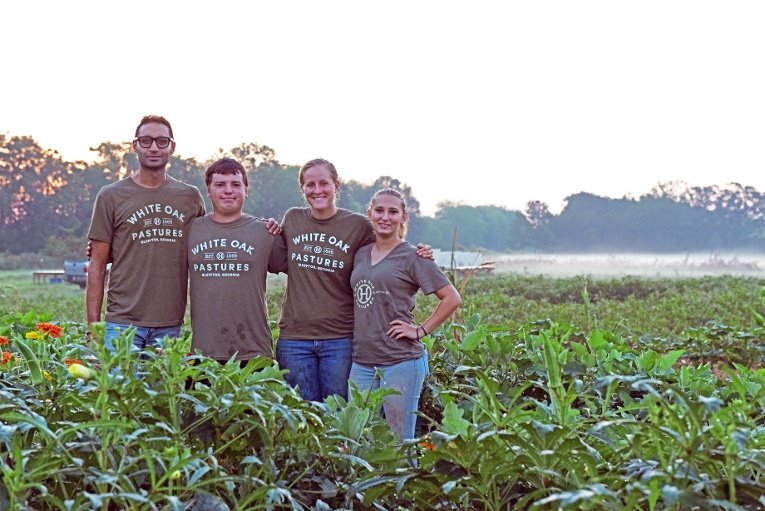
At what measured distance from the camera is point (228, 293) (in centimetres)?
369

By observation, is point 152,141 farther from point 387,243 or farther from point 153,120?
point 387,243

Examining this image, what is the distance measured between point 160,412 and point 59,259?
36.6m

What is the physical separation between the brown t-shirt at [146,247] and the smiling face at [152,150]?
0.11m

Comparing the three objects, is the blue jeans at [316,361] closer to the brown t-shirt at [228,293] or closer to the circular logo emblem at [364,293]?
the brown t-shirt at [228,293]

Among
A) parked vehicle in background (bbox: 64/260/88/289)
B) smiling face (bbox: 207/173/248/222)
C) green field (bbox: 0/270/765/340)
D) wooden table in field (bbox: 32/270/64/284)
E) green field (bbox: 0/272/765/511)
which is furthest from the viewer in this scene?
wooden table in field (bbox: 32/270/64/284)

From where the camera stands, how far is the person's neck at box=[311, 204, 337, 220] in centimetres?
385

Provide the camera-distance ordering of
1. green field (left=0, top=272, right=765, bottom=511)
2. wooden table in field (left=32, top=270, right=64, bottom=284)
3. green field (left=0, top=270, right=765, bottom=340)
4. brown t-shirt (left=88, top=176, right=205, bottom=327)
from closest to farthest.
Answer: green field (left=0, top=272, right=765, bottom=511) < brown t-shirt (left=88, top=176, right=205, bottom=327) < green field (left=0, top=270, right=765, bottom=340) < wooden table in field (left=32, top=270, right=64, bottom=284)

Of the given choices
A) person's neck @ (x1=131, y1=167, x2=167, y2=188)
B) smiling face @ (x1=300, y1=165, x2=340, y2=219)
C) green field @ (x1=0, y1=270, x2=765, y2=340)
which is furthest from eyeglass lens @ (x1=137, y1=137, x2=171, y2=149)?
green field @ (x1=0, y1=270, x2=765, y2=340)

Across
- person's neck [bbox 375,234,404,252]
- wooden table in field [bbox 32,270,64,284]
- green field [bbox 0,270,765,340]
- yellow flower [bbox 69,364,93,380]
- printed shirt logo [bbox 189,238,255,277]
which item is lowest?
wooden table in field [bbox 32,270,64,284]

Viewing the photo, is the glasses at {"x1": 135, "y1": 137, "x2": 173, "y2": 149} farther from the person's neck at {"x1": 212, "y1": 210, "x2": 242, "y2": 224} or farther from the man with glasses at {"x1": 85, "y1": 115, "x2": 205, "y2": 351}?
the person's neck at {"x1": 212, "y1": 210, "x2": 242, "y2": 224}

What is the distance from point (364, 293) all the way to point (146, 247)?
1.01m

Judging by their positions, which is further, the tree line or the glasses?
the tree line

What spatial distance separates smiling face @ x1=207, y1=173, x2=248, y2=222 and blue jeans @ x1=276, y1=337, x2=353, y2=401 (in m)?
0.60

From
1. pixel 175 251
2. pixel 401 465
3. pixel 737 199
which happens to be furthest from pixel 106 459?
pixel 737 199
